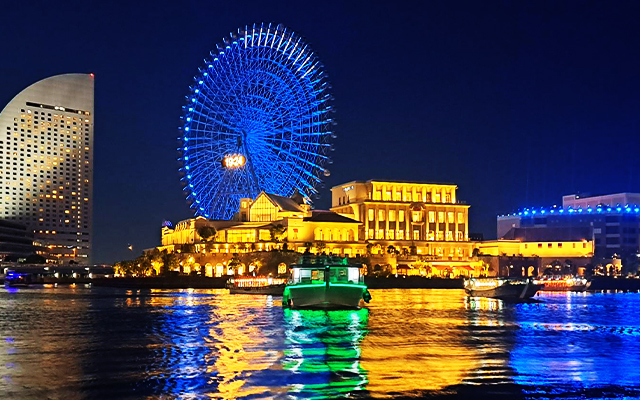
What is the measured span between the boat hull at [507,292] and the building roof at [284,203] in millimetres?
67852

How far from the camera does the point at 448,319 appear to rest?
74.6m

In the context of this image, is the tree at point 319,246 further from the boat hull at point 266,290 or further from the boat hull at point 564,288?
the boat hull at point 266,290

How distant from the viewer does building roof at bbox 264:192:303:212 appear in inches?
7377

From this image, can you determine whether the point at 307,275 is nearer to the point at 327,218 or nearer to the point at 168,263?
the point at 168,263

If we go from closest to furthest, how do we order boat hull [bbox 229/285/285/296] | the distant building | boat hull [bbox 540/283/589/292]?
boat hull [bbox 229/285/285/296], boat hull [bbox 540/283/589/292], the distant building

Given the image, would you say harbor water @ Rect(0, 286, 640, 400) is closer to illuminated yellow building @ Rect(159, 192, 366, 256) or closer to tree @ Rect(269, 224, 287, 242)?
tree @ Rect(269, 224, 287, 242)

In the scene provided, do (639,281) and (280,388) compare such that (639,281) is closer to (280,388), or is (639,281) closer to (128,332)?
(128,332)

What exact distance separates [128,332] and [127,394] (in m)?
27.6

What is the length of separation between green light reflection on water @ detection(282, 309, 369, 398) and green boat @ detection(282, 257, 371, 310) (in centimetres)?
933

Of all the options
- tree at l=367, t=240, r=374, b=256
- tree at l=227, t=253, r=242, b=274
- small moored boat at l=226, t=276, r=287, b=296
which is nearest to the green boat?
small moored boat at l=226, t=276, r=287, b=296

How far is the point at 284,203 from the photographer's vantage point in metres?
192

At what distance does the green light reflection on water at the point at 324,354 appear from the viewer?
34.0 metres

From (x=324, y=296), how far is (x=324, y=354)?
4097cm

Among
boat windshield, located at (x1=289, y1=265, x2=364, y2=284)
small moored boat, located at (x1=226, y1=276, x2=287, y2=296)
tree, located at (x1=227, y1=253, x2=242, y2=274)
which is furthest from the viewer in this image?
tree, located at (x1=227, y1=253, x2=242, y2=274)
